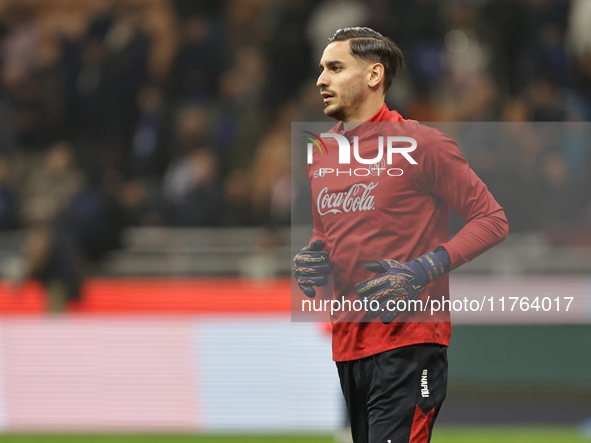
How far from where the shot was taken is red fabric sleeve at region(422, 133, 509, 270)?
9.86ft

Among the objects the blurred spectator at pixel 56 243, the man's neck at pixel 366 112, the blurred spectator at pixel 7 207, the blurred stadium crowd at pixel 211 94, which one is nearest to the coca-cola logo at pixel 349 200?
the man's neck at pixel 366 112

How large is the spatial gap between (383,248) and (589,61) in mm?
7062

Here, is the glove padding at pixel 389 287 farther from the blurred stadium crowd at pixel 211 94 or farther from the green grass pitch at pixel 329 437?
the blurred stadium crowd at pixel 211 94

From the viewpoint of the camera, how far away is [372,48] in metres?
3.18

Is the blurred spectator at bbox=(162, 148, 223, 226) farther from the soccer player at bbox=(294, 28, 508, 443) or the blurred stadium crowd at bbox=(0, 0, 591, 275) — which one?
the soccer player at bbox=(294, 28, 508, 443)

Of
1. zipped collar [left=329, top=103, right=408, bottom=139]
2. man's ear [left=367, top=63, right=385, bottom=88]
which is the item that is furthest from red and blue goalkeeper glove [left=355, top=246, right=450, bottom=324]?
man's ear [left=367, top=63, right=385, bottom=88]

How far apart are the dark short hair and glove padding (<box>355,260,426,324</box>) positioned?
0.76m

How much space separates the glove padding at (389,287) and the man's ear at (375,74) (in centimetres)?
70

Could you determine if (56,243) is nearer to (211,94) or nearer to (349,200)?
(211,94)

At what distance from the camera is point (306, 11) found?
33.8ft

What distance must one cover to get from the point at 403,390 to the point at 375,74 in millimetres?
1200

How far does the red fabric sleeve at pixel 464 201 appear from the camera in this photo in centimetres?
301

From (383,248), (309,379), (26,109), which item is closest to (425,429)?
(383,248)

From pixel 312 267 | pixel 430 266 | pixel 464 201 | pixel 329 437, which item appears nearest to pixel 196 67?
pixel 329 437
